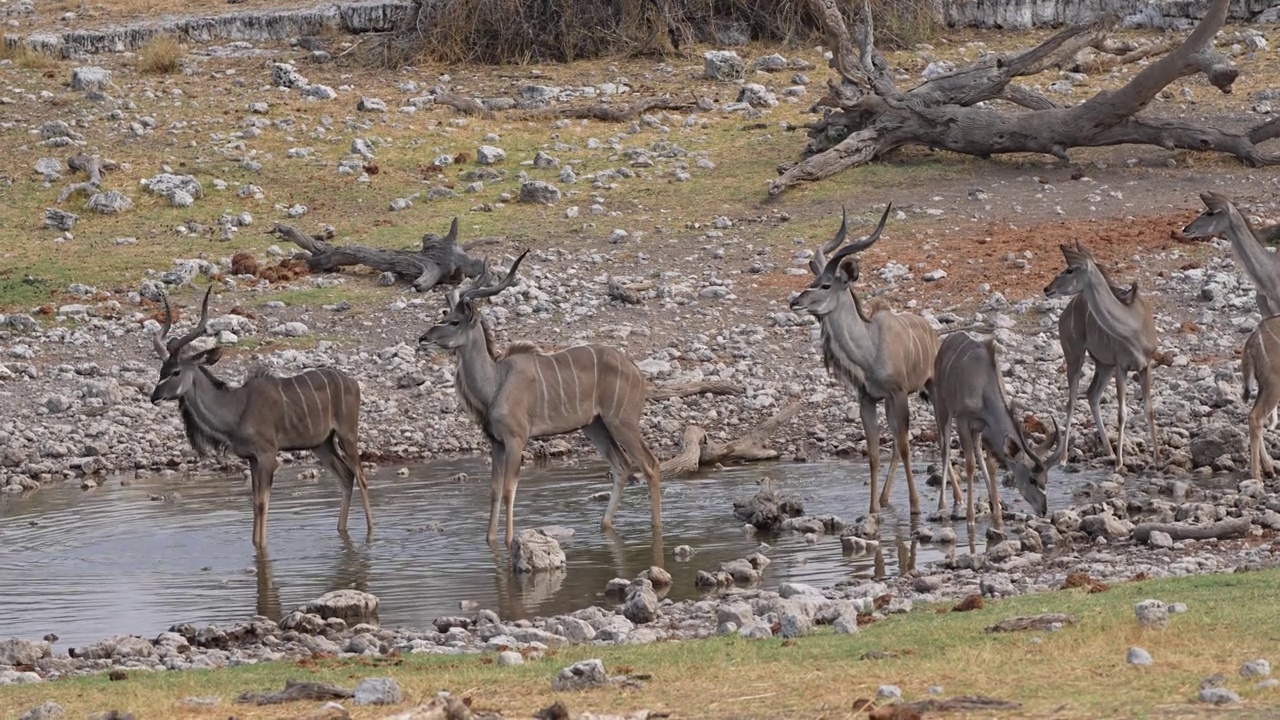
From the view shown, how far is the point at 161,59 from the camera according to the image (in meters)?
21.8

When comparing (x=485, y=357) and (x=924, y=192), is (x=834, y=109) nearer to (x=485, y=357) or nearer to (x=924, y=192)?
(x=924, y=192)

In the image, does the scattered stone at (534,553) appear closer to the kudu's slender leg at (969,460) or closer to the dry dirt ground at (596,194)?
the kudu's slender leg at (969,460)

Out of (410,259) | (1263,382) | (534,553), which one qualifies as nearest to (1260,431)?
(1263,382)

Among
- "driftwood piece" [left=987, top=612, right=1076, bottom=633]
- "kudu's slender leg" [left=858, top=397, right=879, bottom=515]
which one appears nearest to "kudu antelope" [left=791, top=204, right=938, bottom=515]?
"kudu's slender leg" [left=858, top=397, right=879, bottom=515]

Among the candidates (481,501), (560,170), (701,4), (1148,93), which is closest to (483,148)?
(560,170)

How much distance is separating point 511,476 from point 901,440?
2.18 meters

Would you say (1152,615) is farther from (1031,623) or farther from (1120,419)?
(1120,419)

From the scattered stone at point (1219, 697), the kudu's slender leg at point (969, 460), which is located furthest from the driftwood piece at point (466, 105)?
the scattered stone at point (1219, 697)

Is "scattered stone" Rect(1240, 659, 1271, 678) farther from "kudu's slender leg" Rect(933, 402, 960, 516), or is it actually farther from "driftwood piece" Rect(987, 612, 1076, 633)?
"kudu's slender leg" Rect(933, 402, 960, 516)

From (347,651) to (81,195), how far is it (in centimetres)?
1143

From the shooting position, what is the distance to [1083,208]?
16547 mm

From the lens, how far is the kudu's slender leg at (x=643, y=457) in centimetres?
1054

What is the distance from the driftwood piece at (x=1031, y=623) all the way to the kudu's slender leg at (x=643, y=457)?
13.7ft

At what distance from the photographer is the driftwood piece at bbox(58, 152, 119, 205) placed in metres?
17.7
